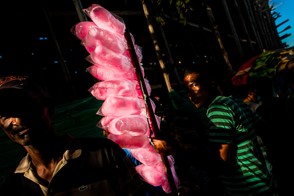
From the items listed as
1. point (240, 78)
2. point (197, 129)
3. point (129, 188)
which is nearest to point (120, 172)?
point (129, 188)

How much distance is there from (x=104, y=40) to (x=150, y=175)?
1.27 m

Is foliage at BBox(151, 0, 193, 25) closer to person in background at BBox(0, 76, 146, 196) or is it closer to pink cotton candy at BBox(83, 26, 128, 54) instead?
pink cotton candy at BBox(83, 26, 128, 54)

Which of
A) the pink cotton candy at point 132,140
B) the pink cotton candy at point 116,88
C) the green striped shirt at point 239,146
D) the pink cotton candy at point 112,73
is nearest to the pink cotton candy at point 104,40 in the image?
the pink cotton candy at point 112,73

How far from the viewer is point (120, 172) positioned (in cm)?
174

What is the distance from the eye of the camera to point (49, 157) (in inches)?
65.4

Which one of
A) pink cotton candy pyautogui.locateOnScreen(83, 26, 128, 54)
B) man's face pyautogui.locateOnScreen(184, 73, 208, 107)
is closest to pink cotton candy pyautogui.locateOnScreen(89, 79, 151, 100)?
pink cotton candy pyautogui.locateOnScreen(83, 26, 128, 54)

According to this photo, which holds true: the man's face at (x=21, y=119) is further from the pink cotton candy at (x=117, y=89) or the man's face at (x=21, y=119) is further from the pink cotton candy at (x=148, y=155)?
the pink cotton candy at (x=148, y=155)

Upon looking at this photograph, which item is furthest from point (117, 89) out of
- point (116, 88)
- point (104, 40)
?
point (104, 40)

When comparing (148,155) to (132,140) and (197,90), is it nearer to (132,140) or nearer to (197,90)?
(132,140)

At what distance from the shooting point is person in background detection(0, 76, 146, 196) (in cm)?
147

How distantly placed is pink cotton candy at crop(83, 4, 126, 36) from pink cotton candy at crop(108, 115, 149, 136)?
74 centimetres

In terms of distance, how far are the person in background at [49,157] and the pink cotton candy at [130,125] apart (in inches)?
8.1

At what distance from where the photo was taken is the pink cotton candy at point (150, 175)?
181 cm

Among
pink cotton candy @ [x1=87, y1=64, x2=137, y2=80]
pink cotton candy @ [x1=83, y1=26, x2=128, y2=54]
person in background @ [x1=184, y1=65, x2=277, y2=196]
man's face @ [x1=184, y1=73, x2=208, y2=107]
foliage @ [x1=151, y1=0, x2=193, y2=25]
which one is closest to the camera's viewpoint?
pink cotton candy @ [x1=83, y1=26, x2=128, y2=54]
